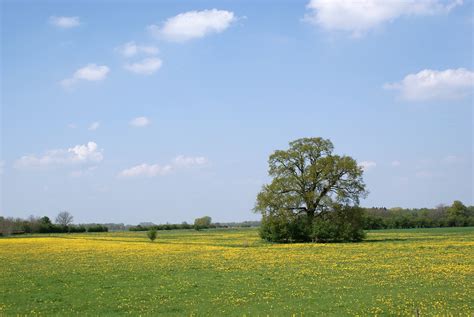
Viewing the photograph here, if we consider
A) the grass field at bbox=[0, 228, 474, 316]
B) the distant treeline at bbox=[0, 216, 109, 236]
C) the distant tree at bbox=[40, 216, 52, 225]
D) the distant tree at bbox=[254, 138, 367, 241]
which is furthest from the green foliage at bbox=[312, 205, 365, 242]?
the distant tree at bbox=[40, 216, 52, 225]

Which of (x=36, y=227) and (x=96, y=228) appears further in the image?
(x=96, y=228)

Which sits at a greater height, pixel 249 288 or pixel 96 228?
pixel 249 288

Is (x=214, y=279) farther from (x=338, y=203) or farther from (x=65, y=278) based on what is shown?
(x=338, y=203)

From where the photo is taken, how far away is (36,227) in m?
134

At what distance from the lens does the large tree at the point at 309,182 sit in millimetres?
65250

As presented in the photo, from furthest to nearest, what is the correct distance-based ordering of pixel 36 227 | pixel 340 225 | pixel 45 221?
pixel 45 221
pixel 36 227
pixel 340 225

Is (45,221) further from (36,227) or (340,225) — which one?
(340,225)

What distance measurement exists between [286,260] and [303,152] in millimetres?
32957

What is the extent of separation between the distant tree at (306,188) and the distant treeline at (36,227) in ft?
274

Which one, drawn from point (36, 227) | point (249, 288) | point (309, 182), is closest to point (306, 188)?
point (309, 182)

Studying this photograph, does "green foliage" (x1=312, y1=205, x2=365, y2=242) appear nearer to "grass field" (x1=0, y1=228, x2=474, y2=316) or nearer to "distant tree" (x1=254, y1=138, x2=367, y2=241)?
"distant tree" (x1=254, y1=138, x2=367, y2=241)

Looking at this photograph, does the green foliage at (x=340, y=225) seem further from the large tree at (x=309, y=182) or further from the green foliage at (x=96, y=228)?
the green foliage at (x=96, y=228)

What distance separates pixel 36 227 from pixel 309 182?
97.5 metres

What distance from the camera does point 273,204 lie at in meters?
66.4
